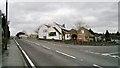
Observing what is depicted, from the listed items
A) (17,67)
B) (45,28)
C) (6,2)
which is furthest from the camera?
(45,28)

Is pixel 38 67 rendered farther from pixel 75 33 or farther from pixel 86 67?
pixel 75 33

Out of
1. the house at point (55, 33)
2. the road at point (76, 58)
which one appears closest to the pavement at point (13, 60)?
the road at point (76, 58)

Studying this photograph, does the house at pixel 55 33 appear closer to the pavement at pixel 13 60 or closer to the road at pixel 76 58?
the road at pixel 76 58

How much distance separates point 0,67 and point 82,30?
87504mm

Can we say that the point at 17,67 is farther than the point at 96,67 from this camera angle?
Yes

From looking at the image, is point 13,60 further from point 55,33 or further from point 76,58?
point 55,33

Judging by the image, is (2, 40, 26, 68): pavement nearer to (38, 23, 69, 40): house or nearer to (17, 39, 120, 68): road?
(17, 39, 120, 68): road

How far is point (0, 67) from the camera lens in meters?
12.6

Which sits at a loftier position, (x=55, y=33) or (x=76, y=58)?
(x=55, y=33)

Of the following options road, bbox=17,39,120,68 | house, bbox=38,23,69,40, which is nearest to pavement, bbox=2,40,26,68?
road, bbox=17,39,120,68

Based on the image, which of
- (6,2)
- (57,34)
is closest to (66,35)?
(57,34)

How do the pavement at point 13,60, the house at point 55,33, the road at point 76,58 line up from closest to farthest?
the pavement at point 13,60 < the road at point 76,58 < the house at point 55,33

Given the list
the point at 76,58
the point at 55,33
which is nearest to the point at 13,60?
the point at 76,58

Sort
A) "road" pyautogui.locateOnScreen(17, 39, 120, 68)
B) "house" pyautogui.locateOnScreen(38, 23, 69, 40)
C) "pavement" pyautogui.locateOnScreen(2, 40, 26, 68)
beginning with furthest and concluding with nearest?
"house" pyautogui.locateOnScreen(38, 23, 69, 40) → "road" pyautogui.locateOnScreen(17, 39, 120, 68) → "pavement" pyautogui.locateOnScreen(2, 40, 26, 68)
